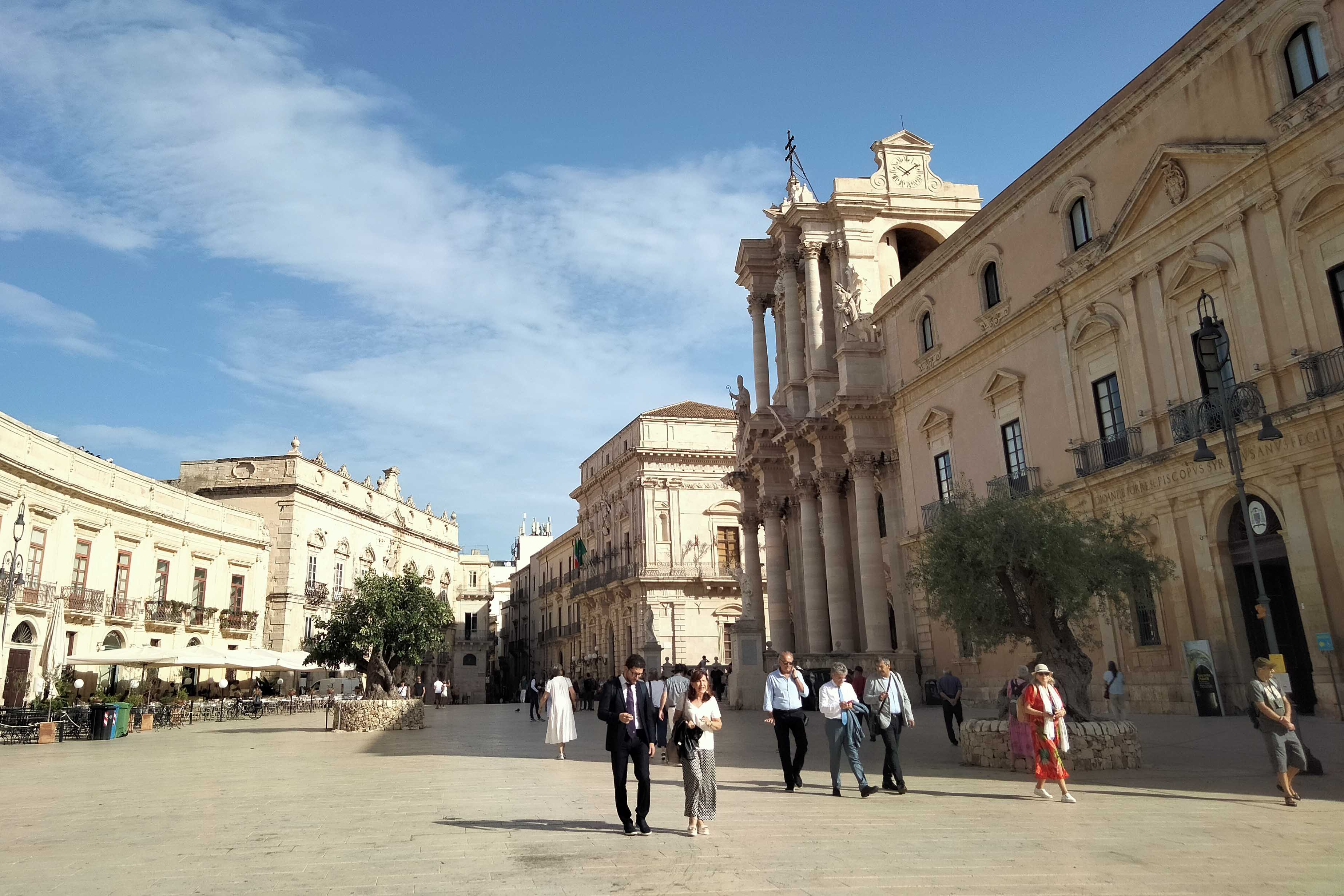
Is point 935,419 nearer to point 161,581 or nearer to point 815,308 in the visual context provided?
point 815,308

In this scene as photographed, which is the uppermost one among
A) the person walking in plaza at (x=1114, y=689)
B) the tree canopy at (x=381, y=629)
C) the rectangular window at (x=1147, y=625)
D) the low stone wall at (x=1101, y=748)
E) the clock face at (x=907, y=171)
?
the clock face at (x=907, y=171)

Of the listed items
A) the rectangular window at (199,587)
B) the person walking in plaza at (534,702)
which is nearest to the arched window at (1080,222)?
the person walking in plaza at (534,702)

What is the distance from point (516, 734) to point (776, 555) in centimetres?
1409

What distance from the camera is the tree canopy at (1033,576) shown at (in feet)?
42.5

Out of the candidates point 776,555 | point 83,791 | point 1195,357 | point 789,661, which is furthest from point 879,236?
point 83,791

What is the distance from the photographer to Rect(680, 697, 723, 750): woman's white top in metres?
7.97

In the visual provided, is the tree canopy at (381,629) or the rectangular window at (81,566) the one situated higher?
the rectangular window at (81,566)

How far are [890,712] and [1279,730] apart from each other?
353cm

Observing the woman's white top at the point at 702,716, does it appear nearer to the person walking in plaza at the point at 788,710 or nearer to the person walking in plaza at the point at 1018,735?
the person walking in plaza at the point at 788,710

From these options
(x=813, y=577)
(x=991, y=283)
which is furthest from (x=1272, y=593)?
(x=813, y=577)

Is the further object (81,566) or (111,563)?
(111,563)

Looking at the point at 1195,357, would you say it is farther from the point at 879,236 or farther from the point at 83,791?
the point at 83,791

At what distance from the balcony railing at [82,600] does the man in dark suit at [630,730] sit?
29351mm

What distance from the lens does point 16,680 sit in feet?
96.0
